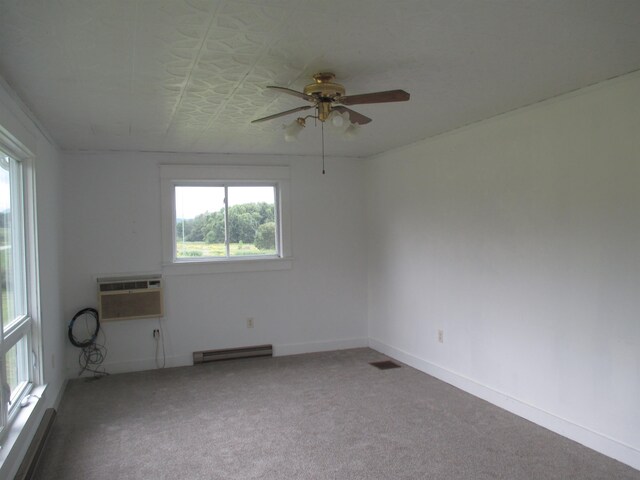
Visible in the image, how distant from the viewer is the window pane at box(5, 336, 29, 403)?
2.92m

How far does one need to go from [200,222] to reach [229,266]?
1.85 ft

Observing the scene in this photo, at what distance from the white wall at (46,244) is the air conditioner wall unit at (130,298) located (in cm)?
39

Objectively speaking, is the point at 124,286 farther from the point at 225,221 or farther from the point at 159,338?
the point at 225,221

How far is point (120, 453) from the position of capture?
9.96 ft

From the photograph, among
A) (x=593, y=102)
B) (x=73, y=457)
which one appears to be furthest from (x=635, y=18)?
(x=73, y=457)

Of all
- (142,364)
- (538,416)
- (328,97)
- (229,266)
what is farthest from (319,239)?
(328,97)

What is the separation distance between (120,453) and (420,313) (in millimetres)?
2838

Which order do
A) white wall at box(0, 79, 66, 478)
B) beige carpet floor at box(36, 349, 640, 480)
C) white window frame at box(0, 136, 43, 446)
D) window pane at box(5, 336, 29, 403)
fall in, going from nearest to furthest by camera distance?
1. white wall at box(0, 79, 66, 478)
2. beige carpet floor at box(36, 349, 640, 480)
3. window pane at box(5, 336, 29, 403)
4. white window frame at box(0, 136, 43, 446)

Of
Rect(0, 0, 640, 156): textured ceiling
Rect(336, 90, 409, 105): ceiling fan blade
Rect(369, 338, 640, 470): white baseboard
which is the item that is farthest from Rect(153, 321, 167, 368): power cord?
Rect(336, 90, 409, 105): ceiling fan blade

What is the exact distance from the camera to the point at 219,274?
514cm

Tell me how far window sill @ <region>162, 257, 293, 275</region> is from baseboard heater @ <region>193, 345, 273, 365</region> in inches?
33.0

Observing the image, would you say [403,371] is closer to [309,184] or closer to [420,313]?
[420,313]

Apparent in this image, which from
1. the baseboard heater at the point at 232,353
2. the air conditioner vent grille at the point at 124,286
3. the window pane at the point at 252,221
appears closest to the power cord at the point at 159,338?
the baseboard heater at the point at 232,353

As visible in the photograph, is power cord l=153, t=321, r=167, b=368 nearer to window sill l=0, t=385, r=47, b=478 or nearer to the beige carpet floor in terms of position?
the beige carpet floor
